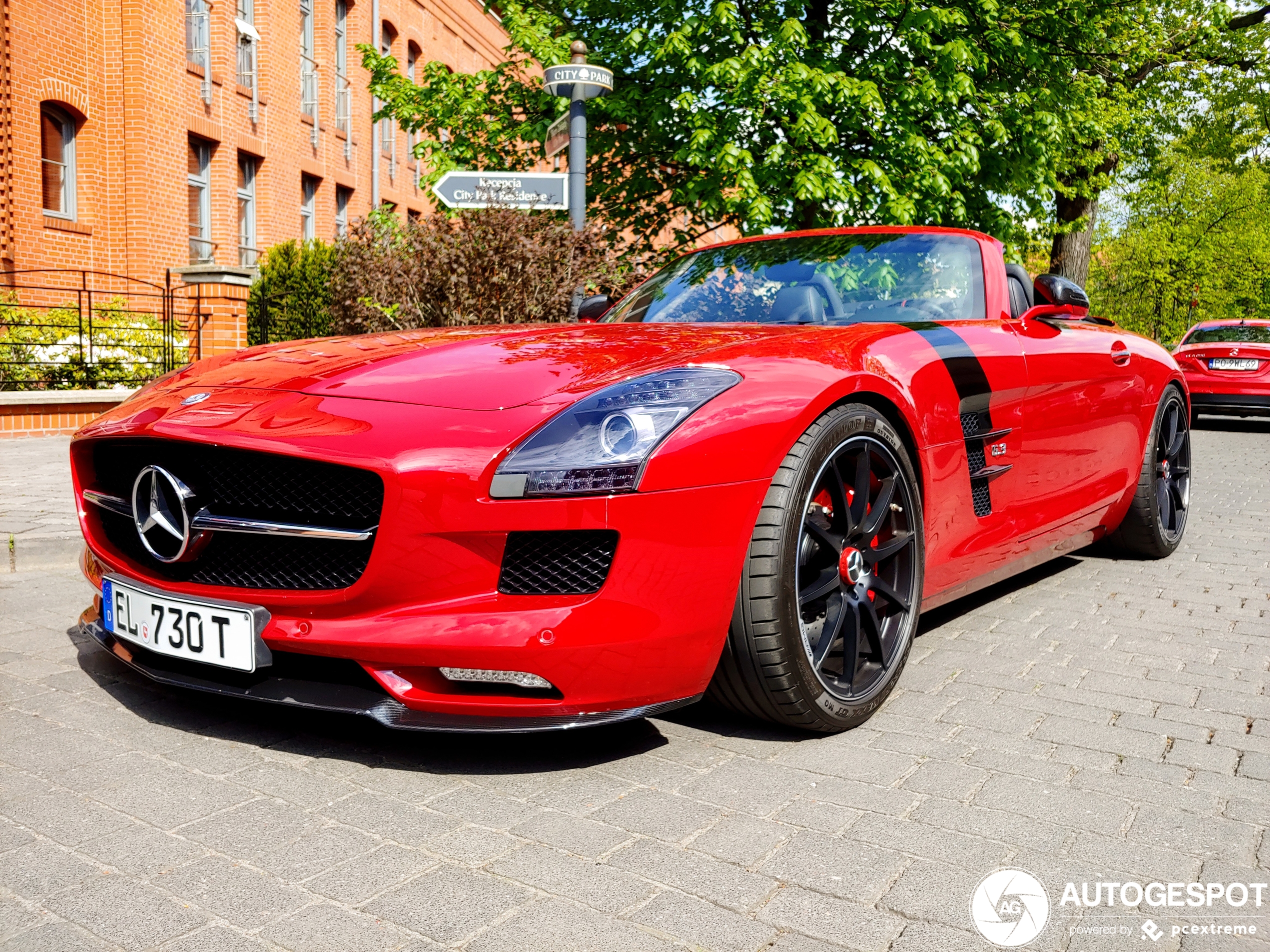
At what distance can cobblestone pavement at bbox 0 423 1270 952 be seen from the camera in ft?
6.63

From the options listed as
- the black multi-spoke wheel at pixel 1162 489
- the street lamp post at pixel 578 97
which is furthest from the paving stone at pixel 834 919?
the street lamp post at pixel 578 97

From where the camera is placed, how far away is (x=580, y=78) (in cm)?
868

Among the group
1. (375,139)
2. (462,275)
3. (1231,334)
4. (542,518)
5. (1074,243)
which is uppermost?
(375,139)

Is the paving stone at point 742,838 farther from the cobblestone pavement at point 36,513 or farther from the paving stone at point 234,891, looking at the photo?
the cobblestone pavement at point 36,513

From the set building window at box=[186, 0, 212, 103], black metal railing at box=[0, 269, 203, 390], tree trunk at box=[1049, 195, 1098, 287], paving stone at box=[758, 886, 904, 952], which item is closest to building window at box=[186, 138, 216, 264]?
building window at box=[186, 0, 212, 103]

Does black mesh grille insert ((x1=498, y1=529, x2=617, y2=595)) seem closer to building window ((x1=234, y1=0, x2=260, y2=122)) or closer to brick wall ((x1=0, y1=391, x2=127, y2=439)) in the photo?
brick wall ((x1=0, y1=391, x2=127, y2=439))

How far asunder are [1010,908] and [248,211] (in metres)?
20.7

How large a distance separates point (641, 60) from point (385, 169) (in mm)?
15832

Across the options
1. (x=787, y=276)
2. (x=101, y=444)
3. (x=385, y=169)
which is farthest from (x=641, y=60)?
(x=385, y=169)

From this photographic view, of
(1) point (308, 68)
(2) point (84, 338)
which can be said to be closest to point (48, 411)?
(2) point (84, 338)

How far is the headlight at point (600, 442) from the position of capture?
2.47 meters

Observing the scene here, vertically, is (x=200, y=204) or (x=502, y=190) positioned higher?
(x=200, y=204)

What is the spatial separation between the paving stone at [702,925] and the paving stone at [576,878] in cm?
5

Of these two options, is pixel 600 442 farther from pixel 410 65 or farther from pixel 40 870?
pixel 410 65
